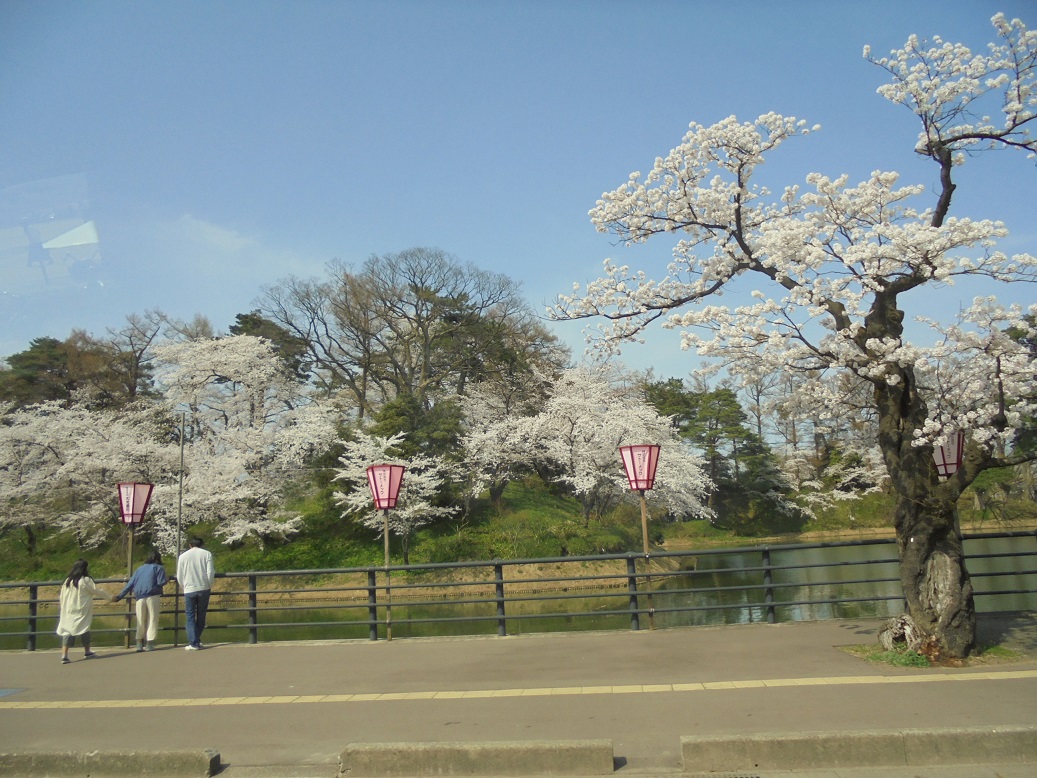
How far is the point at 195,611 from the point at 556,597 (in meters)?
5.18

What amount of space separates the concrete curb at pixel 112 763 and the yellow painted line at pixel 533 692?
69.9 inches

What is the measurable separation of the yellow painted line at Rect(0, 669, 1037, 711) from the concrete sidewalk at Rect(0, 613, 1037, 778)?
0.09ft

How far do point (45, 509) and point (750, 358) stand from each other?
3647 centimetres

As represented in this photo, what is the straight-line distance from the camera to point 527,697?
6.92 meters

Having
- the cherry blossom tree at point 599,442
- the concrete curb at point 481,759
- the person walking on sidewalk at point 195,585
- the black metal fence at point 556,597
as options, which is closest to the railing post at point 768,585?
the black metal fence at point 556,597

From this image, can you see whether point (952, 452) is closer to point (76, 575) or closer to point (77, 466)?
point (76, 575)

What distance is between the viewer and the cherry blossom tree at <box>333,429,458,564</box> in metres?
31.4

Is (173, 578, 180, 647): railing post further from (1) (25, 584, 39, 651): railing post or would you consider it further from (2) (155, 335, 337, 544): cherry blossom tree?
(2) (155, 335, 337, 544): cherry blossom tree

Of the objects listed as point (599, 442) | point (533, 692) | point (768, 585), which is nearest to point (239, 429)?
point (599, 442)

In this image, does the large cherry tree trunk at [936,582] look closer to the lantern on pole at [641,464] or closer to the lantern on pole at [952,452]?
the lantern on pole at [952,452]

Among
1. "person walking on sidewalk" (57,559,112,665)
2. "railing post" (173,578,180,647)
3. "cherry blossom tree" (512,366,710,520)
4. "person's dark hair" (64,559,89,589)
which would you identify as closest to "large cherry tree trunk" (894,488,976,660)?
"railing post" (173,578,180,647)

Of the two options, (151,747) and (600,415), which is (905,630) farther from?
(600,415)

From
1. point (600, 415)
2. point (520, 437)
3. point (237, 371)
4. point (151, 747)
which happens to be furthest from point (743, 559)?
point (151, 747)

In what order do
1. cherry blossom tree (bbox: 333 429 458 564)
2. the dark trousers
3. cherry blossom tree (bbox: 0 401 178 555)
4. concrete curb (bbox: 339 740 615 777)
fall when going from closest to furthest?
1. concrete curb (bbox: 339 740 615 777)
2. the dark trousers
3. cherry blossom tree (bbox: 333 429 458 564)
4. cherry blossom tree (bbox: 0 401 178 555)
